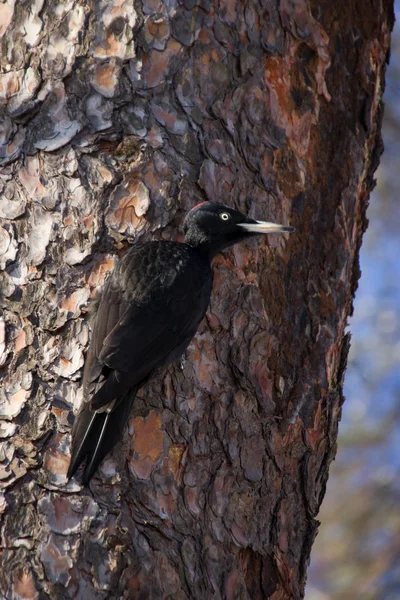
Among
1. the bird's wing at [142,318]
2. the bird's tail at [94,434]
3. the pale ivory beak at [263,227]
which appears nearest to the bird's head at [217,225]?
the pale ivory beak at [263,227]

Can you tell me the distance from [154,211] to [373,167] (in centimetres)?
134

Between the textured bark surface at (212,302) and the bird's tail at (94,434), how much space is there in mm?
55

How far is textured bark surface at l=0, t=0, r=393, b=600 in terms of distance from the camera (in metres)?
2.71

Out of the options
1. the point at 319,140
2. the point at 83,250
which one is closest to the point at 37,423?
the point at 83,250

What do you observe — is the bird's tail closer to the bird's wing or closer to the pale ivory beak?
the bird's wing

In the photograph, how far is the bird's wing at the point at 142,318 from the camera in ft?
9.02

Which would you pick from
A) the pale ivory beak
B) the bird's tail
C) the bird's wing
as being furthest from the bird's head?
the bird's tail

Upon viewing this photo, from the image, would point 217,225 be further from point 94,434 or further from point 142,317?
point 94,434

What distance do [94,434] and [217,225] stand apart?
0.85m

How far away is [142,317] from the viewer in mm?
2891

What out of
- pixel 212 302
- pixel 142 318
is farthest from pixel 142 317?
pixel 212 302

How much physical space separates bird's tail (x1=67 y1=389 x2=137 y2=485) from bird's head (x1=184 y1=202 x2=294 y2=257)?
0.65 metres

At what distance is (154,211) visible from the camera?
305 centimetres

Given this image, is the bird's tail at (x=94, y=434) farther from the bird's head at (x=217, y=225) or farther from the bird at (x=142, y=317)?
the bird's head at (x=217, y=225)
